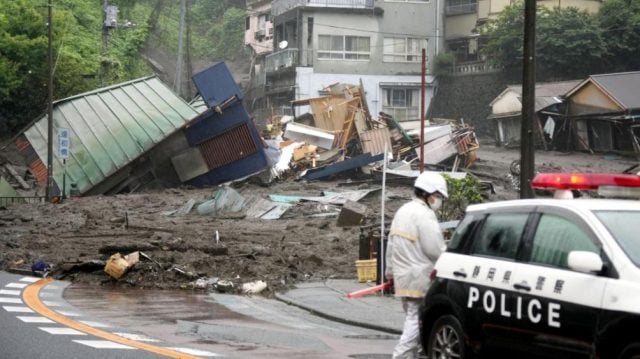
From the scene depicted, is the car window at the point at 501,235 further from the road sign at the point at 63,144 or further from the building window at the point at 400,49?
the building window at the point at 400,49

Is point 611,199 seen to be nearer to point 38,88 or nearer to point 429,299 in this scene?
point 429,299

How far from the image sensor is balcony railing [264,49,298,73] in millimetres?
63125

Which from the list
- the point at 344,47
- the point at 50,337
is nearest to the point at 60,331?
the point at 50,337

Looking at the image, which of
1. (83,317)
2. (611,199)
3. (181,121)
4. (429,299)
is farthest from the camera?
(181,121)

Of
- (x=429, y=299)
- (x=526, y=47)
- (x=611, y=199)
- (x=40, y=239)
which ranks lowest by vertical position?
(x=40, y=239)

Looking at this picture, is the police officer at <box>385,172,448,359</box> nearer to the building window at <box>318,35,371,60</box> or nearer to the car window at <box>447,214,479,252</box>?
the car window at <box>447,214,479,252</box>

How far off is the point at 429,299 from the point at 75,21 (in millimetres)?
61999

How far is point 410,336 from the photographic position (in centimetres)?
861

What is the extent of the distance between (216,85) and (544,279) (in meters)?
35.5

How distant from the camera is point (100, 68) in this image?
55.5 m

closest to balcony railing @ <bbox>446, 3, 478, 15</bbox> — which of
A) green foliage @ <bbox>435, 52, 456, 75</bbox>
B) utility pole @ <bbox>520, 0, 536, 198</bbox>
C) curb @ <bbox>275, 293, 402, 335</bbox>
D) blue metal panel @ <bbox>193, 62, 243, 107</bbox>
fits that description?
green foliage @ <bbox>435, 52, 456, 75</bbox>

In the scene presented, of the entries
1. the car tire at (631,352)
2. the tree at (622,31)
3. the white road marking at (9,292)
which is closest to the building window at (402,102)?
the tree at (622,31)

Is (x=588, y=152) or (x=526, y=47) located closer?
(x=526, y=47)

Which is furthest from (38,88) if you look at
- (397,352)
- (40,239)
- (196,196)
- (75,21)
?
(397,352)
